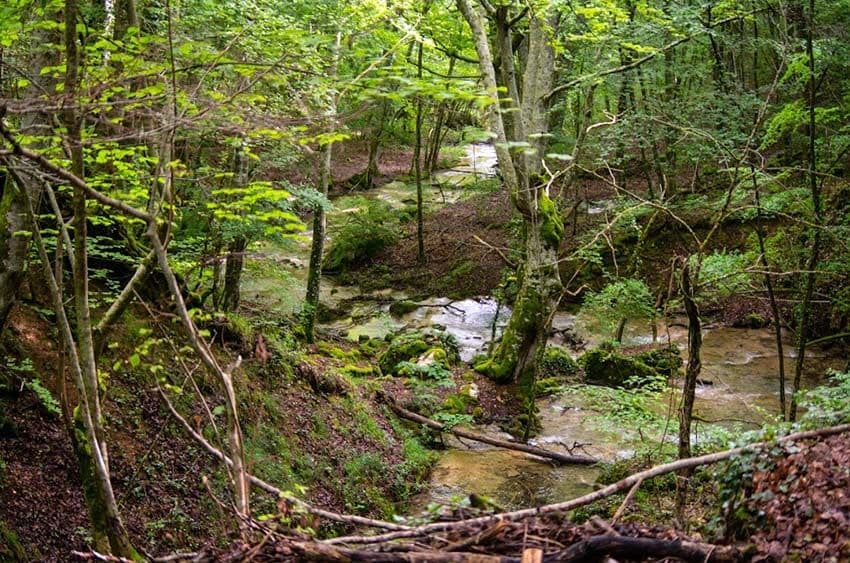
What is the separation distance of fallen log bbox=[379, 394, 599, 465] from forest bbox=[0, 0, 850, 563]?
5 cm

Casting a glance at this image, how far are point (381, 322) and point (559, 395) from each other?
5.98 metres

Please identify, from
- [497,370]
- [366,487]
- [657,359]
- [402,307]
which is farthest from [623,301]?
[402,307]

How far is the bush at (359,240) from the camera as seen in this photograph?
2116cm

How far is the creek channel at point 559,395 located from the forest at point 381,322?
10 centimetres

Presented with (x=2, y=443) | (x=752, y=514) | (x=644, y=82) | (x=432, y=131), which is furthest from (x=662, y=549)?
(x=432, y=131)

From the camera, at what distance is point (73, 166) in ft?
12.8

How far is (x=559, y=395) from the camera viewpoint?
12.5 metres

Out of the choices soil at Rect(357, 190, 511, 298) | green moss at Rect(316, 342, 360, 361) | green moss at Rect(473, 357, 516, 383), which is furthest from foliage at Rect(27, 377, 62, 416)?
soil at Rect(357, 190, 511, 298)

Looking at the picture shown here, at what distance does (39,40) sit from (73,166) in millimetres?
2256

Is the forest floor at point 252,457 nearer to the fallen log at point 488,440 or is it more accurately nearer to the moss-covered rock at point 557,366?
the fallen log at point 488,440

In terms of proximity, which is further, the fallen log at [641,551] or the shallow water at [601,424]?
the shallow water at [601,424]

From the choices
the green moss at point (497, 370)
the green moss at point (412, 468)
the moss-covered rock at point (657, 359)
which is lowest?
the green moss at point (412, 468)

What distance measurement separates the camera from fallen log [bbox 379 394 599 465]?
9.79m

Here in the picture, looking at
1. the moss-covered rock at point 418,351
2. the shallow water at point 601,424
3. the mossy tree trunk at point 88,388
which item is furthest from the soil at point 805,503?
the moss-covered rock at point 418,351
